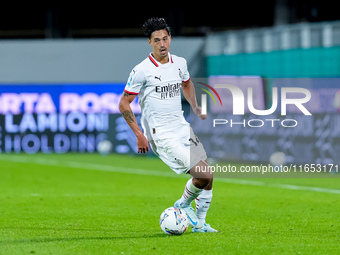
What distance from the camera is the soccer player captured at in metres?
9.19

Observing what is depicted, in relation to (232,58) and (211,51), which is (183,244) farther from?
(211,51)

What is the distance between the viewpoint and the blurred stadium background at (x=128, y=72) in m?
21.3

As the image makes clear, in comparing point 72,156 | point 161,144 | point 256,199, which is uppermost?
point 161,144

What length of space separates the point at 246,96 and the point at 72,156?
6.85 metres

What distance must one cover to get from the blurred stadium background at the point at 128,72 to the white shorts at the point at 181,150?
10.8m

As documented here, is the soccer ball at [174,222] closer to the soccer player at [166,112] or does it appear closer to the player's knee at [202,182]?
the soccer player at [166,112]

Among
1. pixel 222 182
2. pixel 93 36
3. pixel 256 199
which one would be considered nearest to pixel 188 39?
pixel 93 36

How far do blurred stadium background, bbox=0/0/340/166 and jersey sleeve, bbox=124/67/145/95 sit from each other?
11.3m

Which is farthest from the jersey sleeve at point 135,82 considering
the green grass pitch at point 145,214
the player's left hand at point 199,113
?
the green grass pitch at point 145,214

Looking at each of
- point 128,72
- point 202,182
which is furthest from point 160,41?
point 128,72

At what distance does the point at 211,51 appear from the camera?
1139 inches

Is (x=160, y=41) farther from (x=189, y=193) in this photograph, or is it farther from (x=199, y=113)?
(x=189, y=193)

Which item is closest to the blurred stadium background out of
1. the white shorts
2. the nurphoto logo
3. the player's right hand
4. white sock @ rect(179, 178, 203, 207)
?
the nurphoto logo

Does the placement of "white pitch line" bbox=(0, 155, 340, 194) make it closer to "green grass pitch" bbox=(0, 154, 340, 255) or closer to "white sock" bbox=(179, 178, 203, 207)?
"green grass pitch" bbox=(0, 154, 340, 255)
